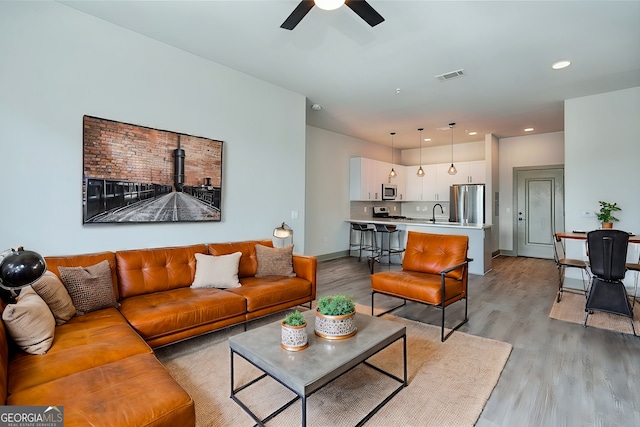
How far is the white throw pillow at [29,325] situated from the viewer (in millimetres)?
1663

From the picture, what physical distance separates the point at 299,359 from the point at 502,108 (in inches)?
211

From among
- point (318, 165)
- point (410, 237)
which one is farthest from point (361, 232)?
point (410, 237)

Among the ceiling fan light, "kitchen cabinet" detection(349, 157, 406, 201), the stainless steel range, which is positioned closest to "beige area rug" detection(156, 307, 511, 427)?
the ceiling fan light

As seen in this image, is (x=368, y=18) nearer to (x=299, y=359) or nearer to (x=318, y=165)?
(x=299, y=359)

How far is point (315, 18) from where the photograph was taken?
9.07 ft

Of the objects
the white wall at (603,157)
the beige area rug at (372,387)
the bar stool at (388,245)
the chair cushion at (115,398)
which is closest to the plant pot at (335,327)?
the beige area rug at (372,387)

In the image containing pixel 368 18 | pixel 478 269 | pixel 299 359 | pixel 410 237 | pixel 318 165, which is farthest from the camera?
pixel 318 165

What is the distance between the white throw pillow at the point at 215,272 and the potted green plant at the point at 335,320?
1398mm

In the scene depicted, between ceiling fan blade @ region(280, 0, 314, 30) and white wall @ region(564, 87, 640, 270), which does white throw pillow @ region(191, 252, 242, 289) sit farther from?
white wall @ region(564, 87, 640, 270)

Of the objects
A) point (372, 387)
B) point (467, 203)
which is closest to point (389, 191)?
point (467, 203)

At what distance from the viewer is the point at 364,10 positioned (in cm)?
214

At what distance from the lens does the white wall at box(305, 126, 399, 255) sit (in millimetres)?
6500

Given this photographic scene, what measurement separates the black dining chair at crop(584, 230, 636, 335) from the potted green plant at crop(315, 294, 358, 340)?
281 cm

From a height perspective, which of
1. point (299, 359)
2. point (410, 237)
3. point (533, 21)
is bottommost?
point (299, 359)
